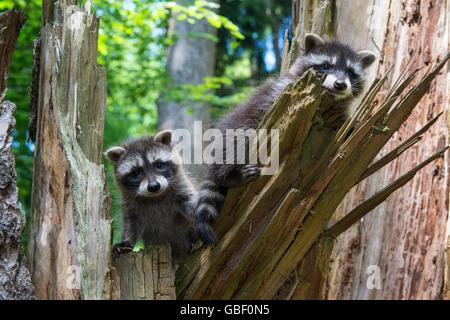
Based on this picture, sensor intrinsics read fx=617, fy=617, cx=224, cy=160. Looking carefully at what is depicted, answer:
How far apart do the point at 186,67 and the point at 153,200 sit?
5801 millimetres

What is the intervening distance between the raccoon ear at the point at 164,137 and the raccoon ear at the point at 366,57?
1.91 meters

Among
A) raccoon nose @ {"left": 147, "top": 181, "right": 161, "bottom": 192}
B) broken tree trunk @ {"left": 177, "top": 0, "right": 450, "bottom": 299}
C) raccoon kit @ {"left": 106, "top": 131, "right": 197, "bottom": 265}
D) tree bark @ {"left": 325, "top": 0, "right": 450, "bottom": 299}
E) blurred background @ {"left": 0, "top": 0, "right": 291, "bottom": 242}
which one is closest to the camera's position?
broken tree trunk @ {"left": 177, "top": 0, "right": 450, "bottom": 299}

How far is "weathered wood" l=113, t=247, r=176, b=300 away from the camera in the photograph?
4059 millimetres

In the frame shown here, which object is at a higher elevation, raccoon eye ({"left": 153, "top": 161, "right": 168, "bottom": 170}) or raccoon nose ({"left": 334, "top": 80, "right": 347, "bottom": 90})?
raccoon nose ({"left": 334, "top": 80, "right": 347, "bottom": 90})

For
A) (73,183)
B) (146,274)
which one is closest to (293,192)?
(146,274)

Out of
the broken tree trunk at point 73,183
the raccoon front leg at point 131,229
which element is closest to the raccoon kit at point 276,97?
the broken tree trunk at point 73,183

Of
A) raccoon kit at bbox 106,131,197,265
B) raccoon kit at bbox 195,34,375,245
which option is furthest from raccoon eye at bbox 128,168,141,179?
raccoon kit at bbox 195,34,375,245

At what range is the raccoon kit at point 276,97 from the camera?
14.4 feet

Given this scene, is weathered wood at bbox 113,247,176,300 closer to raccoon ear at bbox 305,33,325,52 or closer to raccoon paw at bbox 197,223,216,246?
raccoon paw at bbox 197,223,216,246

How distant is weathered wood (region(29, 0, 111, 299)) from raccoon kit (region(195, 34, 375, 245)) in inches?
34.4

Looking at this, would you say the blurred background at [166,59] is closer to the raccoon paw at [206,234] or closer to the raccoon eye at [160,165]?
the raccoon eye at [160,165]

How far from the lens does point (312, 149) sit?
4.18 m
